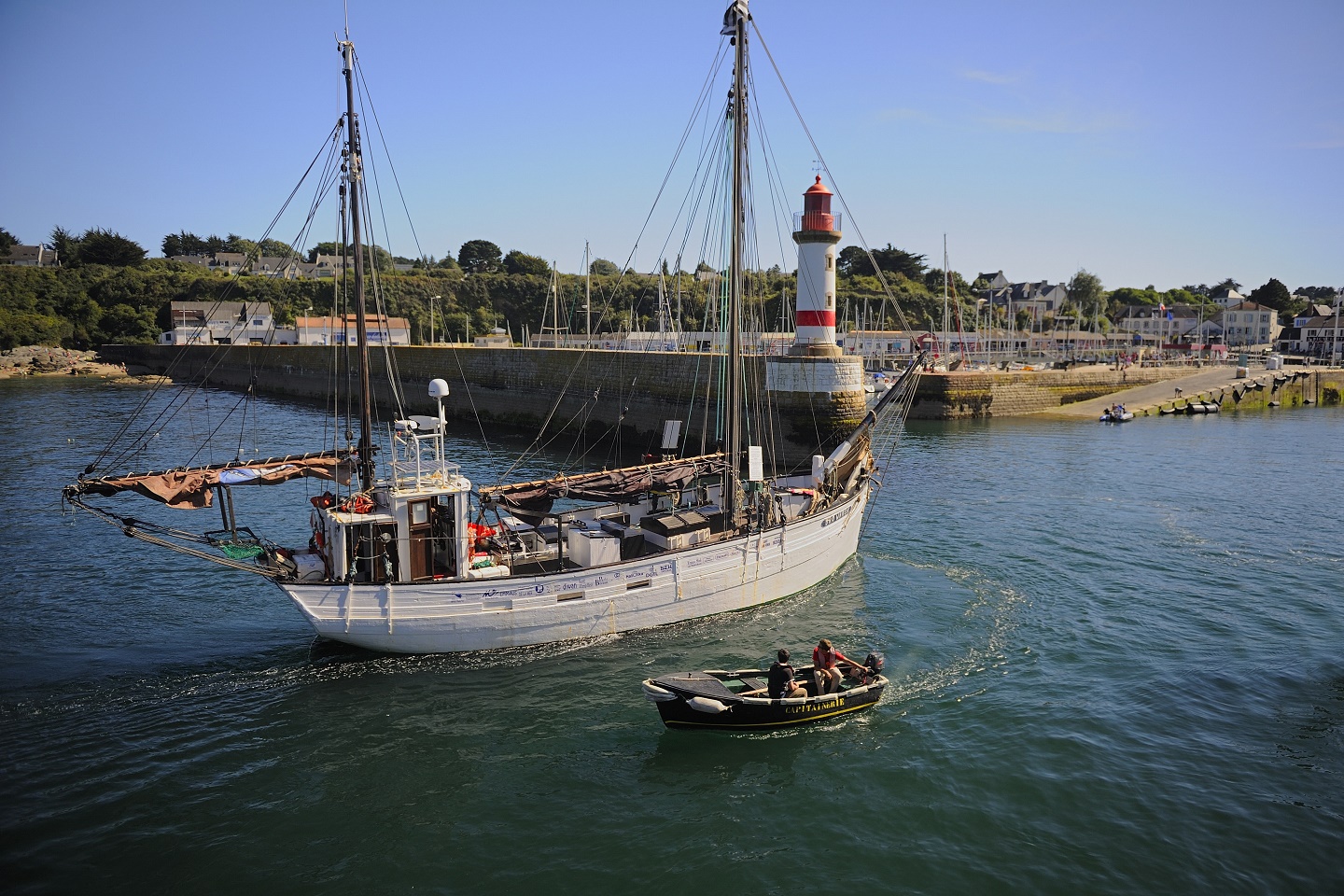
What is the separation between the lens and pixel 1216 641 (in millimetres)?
20062

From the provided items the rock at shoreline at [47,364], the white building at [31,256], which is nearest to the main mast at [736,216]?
the rock at shoreline at [47,364]

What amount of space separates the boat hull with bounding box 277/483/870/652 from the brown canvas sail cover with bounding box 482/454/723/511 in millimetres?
3039

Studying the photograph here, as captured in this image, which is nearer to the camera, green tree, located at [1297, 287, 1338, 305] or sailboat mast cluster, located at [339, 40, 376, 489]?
sailboat mast cluster, located at [339, 40, 376, 489]

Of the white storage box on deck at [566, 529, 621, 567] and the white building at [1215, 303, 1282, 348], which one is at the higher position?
the white building at [1215, 303, 1282, 348]

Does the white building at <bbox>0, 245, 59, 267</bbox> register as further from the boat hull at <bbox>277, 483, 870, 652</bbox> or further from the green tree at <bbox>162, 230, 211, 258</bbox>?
the boat hull at <bbox>277, 483, 870, 652</bbox>

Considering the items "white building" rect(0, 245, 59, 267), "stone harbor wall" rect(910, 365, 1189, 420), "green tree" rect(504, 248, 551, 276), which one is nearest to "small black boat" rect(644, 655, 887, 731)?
"stone harbor wall" rect(910, 365, 1189, 420)

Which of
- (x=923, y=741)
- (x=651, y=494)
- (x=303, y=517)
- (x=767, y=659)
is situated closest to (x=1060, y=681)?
(x=923, y=741)

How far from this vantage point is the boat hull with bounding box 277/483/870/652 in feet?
56.4

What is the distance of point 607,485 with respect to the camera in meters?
22.5

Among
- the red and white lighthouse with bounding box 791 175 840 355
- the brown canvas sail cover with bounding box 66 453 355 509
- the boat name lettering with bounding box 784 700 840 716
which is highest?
the red and white lighthouse with bounding box 791 175 840 355

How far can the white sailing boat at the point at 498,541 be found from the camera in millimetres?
17344

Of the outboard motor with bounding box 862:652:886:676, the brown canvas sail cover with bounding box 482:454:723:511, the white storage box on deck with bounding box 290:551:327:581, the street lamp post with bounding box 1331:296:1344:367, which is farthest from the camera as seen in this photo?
the street lamp post with bounding box 1331:296:1344:367

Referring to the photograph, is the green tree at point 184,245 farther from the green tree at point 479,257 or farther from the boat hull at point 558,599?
the boat hull at point 558,599

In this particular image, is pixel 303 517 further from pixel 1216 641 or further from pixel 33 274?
pixel 33 274
